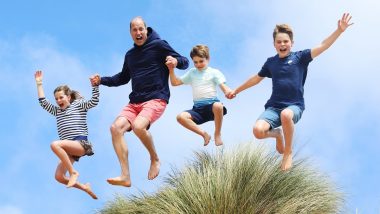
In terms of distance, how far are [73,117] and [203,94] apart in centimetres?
185

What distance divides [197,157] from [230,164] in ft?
2.64

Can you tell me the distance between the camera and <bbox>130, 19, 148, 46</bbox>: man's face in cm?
958

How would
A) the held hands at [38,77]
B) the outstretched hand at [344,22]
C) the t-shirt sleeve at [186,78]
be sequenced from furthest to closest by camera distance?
the held hands at [38,77] < the t-shirt sleeve at [186,78] < the outstretched hand at [344,22]

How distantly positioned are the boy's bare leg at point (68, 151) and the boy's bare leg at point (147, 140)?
3.10 feet

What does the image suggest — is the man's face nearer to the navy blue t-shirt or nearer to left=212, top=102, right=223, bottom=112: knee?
left=212, top=102, right=223, bottom=112: knee

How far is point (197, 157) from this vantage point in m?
10.9

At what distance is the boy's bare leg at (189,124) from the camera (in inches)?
380

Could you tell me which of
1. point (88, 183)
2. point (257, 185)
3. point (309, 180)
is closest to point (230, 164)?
point (257, 185)

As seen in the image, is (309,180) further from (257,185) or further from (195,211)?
(195,211)

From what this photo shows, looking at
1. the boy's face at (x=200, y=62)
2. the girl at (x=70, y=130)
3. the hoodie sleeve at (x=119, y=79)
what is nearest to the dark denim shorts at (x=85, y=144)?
the girl at (x=70, y=130)

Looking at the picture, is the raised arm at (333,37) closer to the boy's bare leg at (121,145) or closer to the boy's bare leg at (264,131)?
the boy's bare leg at (264,131)

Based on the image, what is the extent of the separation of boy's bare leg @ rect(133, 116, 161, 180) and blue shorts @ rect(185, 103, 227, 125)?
0.68m

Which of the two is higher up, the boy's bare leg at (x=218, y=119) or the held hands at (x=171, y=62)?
the held hands at (x=171, y=62)

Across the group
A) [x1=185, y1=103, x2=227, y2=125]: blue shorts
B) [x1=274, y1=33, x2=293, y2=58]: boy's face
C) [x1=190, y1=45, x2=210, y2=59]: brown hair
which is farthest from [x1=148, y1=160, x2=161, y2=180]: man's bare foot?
[x1=274, y1=33, x2=293, y2=58]: boy's face
